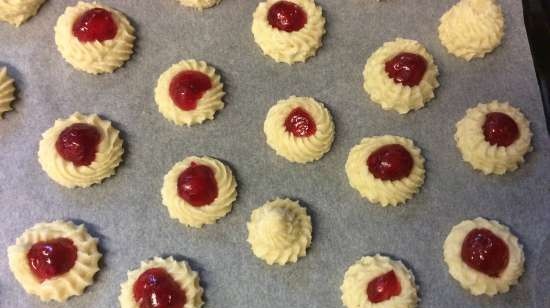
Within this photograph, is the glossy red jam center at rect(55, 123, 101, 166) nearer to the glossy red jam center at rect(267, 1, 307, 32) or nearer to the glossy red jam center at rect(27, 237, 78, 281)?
the glossy red jam center at rect(27, 237, 78, 281)

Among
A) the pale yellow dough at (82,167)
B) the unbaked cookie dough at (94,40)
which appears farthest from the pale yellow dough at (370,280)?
the unbaked cookie dough at (94,40)

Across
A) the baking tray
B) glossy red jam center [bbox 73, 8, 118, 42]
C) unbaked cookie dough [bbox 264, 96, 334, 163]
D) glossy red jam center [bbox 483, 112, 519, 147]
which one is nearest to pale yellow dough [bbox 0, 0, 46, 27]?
the baking tray

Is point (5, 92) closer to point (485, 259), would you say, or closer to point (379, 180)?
point (379, 180)

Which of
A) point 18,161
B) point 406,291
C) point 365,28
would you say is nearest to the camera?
point 406,291

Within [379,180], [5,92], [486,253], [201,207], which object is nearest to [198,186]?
[201,207]

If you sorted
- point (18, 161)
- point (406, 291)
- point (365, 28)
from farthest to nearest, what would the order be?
point (365, 28) < point (18, 161) < point (406, 291)

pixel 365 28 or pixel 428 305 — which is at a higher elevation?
pixel 365 28

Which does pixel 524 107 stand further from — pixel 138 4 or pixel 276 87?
pixel 138 4

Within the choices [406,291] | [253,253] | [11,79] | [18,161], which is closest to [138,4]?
[11,79]
